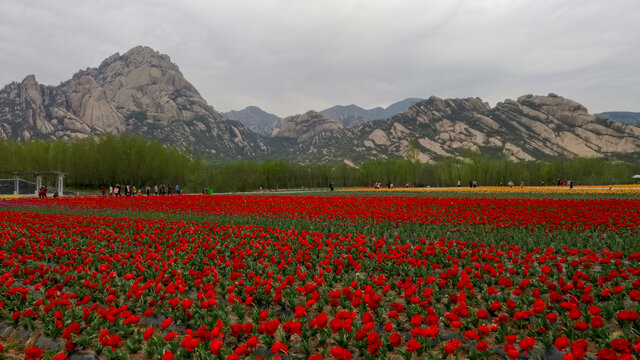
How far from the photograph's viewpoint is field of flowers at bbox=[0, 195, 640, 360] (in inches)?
169

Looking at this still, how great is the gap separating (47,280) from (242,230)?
19.7 ft

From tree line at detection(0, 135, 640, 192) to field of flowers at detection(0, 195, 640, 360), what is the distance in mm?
55445

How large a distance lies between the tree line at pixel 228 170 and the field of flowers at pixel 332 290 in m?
55.4

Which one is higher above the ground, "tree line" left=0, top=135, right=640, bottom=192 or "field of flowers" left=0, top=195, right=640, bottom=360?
"tree line" left=0, top=135, right=640, bottom=192

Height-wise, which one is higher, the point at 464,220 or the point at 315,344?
the point at 464,220

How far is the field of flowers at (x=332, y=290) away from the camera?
429 centimetres

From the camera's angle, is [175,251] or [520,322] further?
[175,251]

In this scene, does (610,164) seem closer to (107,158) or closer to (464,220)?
(464,220)

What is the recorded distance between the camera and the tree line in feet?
215

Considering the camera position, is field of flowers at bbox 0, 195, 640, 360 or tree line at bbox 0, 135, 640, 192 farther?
tree line at bbox 0, 135, 640, 192

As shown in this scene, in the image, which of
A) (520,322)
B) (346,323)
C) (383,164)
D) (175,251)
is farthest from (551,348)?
(383,164)

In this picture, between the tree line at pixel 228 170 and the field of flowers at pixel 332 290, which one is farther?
the tree line at pixel 228 170

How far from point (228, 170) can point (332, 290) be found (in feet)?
281

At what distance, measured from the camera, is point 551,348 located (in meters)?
4.39
